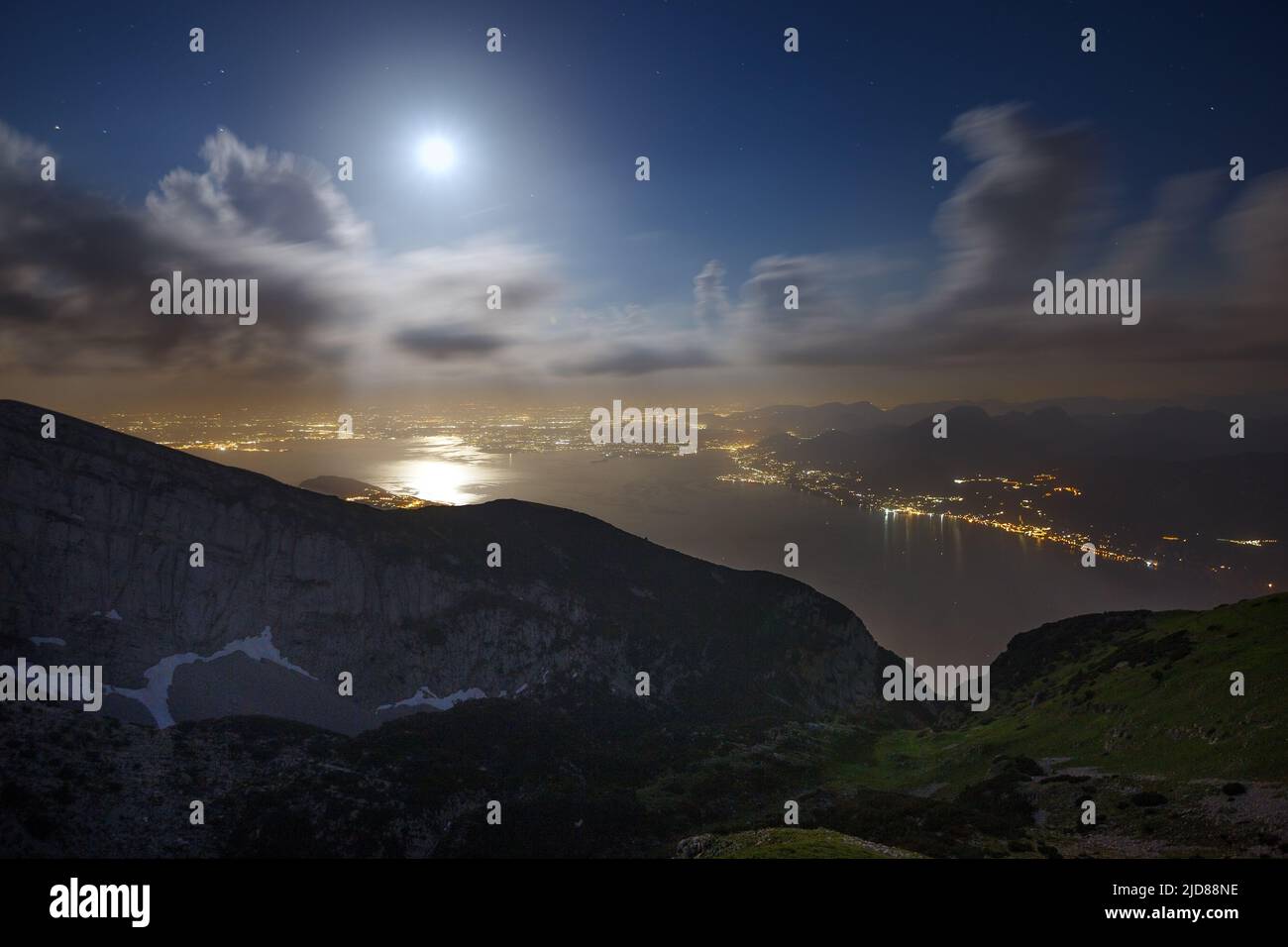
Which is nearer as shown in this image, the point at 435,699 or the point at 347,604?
the point at 435,699

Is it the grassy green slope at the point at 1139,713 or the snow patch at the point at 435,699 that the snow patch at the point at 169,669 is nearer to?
the snow patch at the point at 435,699

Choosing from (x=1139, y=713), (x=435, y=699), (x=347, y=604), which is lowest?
(x=435, y=699)

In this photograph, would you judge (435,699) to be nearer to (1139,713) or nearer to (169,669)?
(169,669)

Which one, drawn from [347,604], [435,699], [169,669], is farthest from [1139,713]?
[169,669]
